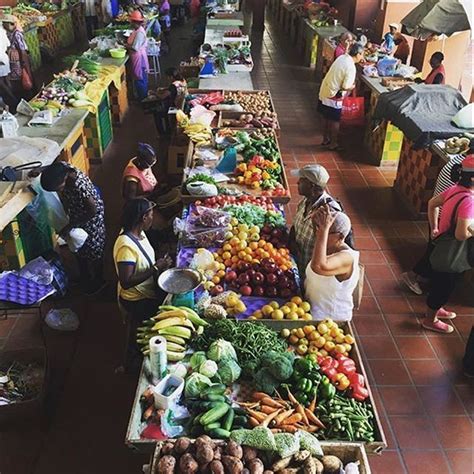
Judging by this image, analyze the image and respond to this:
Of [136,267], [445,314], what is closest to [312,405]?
[136,267]

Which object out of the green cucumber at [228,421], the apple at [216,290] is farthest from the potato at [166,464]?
the apple at [216,290]

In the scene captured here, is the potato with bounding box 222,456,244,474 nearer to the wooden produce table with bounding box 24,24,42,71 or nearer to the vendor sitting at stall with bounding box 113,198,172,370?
the vendor sitting at stall with bounding box 113,198,172,370

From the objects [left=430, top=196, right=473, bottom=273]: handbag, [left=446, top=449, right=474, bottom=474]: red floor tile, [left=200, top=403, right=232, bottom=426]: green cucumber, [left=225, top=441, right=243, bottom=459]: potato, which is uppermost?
[left=225, top=441, right=243, bottom=459]: potato

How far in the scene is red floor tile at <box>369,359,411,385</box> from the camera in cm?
455

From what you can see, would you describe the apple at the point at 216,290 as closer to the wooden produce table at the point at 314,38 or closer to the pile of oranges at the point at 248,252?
the pile of oranges at the point at 248,252

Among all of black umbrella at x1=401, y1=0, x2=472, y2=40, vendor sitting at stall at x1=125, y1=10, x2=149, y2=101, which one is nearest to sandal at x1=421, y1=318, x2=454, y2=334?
black umbrella at x1=401, y1=0, x2=472, y2=40

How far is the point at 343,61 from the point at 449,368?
211 inches

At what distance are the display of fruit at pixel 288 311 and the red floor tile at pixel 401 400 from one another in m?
1.16

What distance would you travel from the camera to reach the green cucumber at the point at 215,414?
9.25 ft

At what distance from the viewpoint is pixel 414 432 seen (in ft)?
13.4

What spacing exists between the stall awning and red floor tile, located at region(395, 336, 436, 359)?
264 cm

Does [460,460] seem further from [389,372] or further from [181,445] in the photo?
[181,445]

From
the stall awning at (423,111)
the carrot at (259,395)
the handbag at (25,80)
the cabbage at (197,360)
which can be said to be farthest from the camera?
the handbag at (25,80)

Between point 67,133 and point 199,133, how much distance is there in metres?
1.64
